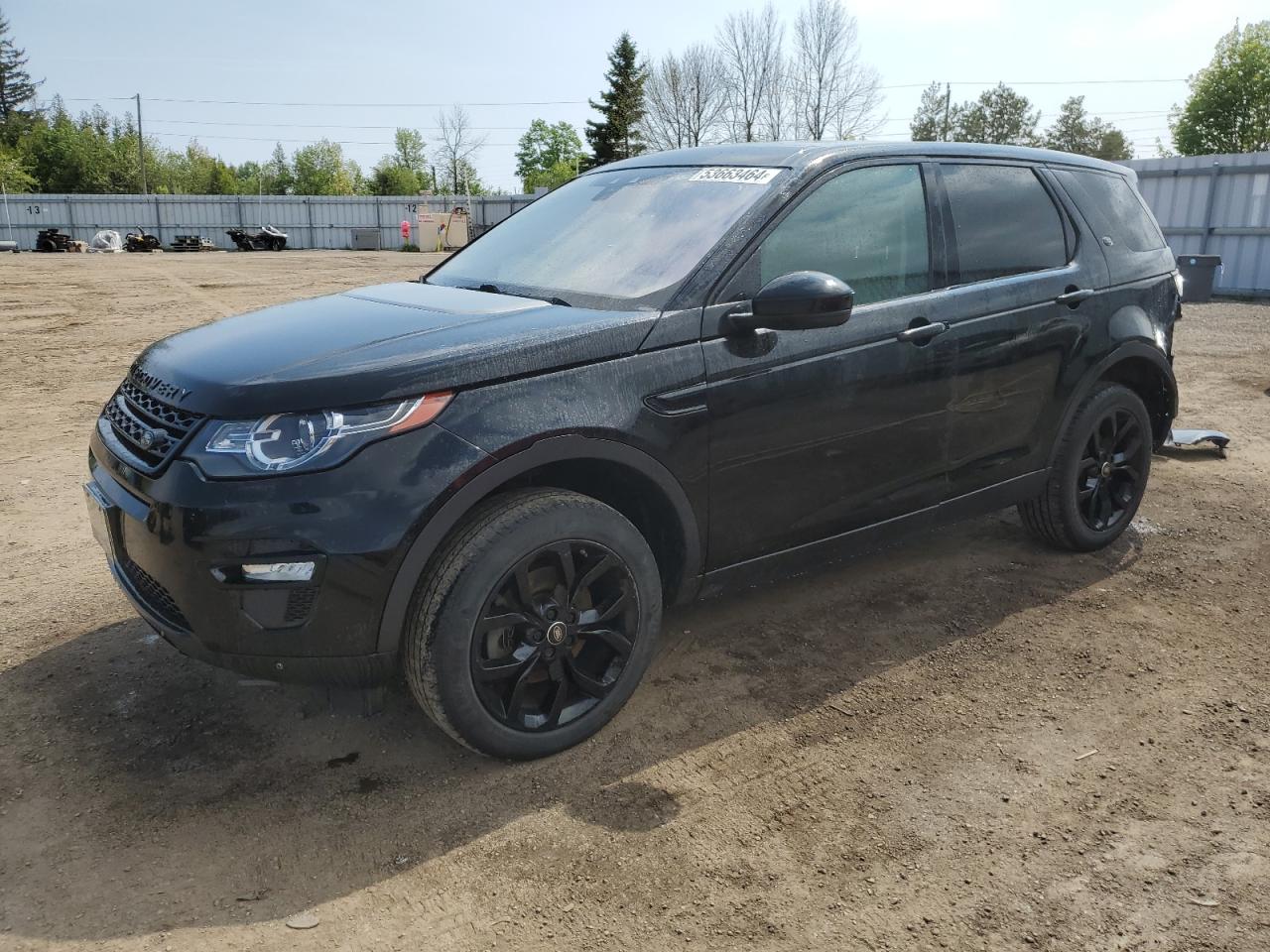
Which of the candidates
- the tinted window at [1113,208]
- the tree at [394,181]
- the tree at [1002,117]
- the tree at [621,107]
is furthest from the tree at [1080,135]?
the tinted window at [1113,208]

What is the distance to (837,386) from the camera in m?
3.48

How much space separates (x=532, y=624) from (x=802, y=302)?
1.27 metres

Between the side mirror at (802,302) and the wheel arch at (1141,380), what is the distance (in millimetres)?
1786

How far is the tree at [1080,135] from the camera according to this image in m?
73.1

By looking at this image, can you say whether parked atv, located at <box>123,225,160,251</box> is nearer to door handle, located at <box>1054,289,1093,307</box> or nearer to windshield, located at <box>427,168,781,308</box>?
windshield, located at <box>427,168,781,308</box>

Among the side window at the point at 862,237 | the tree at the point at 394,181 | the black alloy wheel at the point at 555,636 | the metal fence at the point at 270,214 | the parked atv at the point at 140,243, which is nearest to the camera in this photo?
the black alloy wheel at the point at 555,636

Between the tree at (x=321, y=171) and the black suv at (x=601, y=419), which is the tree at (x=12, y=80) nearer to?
the tree at (x=321, y=171)

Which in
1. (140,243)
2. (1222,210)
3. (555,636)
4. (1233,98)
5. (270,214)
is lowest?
(555,636)

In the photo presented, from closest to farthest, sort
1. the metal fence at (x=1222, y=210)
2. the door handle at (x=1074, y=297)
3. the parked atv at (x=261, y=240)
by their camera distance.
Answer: the door handle at (x=1074, y=297) → the metal fence at (x=1222, y=210) → the parked atv at (x=261, y=240)

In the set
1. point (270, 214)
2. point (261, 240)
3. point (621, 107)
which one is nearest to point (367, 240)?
point (261, 240)

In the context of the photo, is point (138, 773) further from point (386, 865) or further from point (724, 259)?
point (724, 259)

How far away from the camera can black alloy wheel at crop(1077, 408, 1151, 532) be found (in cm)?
464

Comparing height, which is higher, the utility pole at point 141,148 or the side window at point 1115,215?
the utility pole at point 141,148

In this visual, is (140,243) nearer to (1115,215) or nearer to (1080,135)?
(1115,215)
